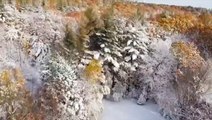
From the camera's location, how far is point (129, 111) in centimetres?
3697

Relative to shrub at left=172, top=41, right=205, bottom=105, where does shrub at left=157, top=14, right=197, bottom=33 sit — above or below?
above

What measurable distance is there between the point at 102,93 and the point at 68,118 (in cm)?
481

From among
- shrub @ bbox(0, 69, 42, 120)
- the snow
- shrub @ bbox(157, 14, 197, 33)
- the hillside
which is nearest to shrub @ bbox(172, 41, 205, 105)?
the hillside

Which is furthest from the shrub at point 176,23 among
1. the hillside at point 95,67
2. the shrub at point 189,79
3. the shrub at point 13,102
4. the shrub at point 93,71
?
the shrub at point 13,102

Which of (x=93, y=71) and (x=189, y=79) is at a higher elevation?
(x=93, y=71)

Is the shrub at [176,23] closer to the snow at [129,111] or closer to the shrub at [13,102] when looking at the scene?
the snow at [129,111]

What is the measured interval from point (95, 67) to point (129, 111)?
514 centimetres

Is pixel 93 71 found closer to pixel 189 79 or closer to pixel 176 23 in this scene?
pixel 189 79

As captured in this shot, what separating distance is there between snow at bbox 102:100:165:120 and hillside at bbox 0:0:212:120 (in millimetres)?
A: 478

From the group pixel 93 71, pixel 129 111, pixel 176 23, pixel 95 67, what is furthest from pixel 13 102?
pixel 176 23

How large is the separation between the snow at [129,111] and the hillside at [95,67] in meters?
0.48

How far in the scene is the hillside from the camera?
31219mm

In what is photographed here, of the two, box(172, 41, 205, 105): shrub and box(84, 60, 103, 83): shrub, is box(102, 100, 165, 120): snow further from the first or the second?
box(84, 60, 103, 83): shrub

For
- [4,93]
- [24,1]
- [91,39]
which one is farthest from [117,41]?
[24,1]
